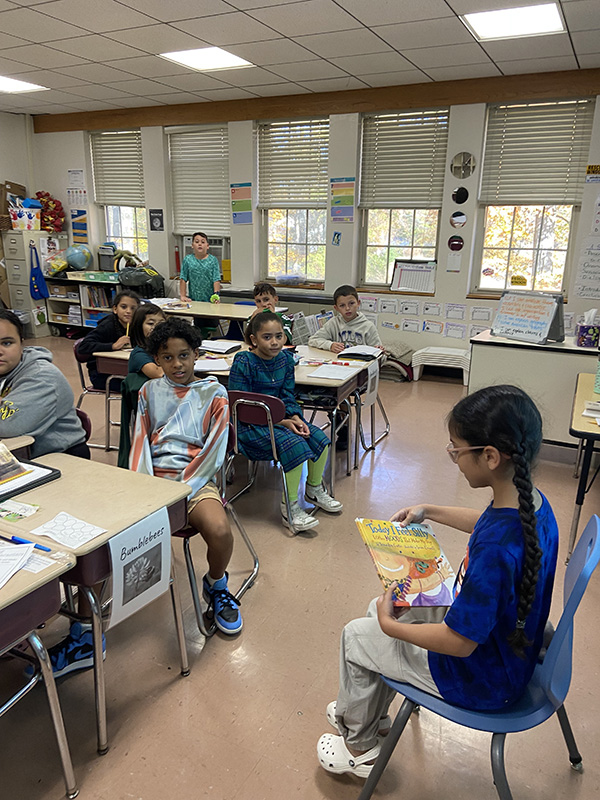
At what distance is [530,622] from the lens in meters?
1.24

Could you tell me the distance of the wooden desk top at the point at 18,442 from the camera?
191cm

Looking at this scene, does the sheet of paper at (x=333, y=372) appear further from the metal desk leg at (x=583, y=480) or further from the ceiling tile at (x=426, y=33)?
the ceiling tile at (x=426, y=33)

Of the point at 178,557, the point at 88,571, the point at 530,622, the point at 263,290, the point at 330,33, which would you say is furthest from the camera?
the point at 263,290

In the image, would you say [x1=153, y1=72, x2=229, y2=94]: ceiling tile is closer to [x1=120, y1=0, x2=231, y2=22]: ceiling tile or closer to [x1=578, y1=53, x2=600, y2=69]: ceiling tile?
[x1=120, y1=0, x2=231, y2=22]: ceiling tile

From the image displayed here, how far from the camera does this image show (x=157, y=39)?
434 centimetres

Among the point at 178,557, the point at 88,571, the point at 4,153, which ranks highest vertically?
the point at 4,153

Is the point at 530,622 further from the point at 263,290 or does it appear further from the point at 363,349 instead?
the point at 263,290

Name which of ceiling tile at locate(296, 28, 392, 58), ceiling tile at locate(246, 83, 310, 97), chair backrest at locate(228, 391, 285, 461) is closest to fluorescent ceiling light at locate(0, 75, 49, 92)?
ceiling tile at locate(246, 83, 310, 97)

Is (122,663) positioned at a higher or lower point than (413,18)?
lower

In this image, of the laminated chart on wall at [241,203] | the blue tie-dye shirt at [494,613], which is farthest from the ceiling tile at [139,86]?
the blue tie-dye shirt at [494,613]

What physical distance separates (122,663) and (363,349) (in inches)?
99.3

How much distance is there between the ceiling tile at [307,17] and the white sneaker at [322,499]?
290cm

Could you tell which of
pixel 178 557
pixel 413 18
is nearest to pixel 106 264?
pixel 413 18

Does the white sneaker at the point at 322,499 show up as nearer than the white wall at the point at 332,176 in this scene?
Yes
